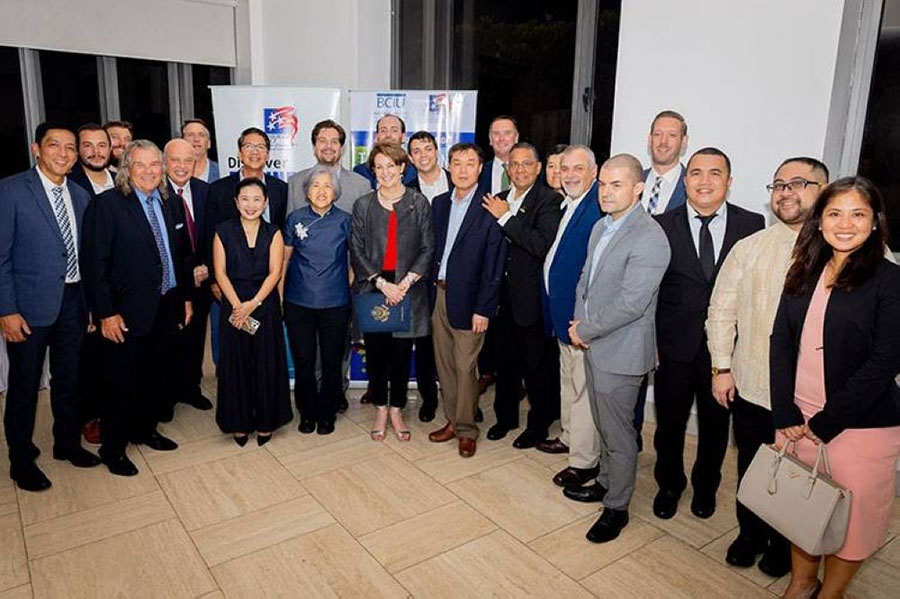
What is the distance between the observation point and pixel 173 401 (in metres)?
4.14

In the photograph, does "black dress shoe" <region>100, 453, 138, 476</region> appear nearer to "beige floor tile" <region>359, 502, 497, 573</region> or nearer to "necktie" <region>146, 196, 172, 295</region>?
"necktie" <region>146, 196, 172, 295</region>

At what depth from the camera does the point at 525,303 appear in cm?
350

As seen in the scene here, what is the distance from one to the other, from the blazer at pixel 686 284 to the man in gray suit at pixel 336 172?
6.81ft

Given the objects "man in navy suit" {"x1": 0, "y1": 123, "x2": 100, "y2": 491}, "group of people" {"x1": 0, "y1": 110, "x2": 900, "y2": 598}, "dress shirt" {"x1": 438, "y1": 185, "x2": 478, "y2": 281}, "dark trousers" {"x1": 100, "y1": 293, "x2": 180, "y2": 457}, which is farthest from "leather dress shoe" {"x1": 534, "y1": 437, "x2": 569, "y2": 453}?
"man in navy suit" {"x1": 0, "y1": 123, "x2": 100, "y2": 491}

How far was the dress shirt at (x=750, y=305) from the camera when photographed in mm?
2375

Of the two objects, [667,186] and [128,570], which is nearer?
[128,570]

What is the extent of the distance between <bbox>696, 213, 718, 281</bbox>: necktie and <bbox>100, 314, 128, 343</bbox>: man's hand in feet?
9.03

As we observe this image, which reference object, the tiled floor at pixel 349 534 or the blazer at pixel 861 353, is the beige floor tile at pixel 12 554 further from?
the blazer at pixel 861 353

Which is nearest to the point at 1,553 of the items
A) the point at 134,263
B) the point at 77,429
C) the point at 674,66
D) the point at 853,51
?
the point at 77,429

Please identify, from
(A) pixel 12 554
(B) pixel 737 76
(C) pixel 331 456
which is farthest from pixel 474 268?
(A) pixel 12 554

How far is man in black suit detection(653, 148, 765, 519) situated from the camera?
108 inches

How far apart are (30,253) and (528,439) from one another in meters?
2.73

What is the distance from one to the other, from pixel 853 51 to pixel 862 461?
241 cm

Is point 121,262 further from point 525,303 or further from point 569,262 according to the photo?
point 569,262
